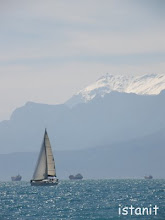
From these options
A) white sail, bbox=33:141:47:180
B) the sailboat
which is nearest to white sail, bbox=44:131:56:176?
the sailboat

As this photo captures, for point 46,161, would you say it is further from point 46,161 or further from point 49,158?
point 49,158

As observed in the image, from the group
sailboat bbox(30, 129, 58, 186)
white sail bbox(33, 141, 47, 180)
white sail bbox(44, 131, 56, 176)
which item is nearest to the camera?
white sail bbox(44, 131, 56, 176)

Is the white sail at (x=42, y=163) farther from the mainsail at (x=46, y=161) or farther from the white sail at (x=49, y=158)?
the white sail at (x=49, y=158)

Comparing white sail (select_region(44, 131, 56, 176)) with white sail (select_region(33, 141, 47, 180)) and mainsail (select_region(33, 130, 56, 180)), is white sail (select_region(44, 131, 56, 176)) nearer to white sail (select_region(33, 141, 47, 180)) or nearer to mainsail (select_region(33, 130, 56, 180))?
mainsail (select_region(33, 130, 56, 180))

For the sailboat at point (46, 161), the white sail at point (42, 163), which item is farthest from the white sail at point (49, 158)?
the white sail at point (42, 163)

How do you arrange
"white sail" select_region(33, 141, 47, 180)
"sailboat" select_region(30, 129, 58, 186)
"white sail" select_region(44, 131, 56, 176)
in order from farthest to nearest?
"white sail" select_region(33, 141, 47, 180) < "sailboat" select_region(30, 129, 58, 186) < "white sail" select_region(44, 131, 56, 176)

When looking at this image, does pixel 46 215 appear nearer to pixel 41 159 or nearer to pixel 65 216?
pixel 65 216

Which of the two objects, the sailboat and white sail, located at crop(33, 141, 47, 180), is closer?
the sailboat

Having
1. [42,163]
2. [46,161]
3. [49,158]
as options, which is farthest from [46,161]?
[42,163]

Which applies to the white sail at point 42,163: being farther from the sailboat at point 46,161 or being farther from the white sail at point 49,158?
the white sail at point 49,158

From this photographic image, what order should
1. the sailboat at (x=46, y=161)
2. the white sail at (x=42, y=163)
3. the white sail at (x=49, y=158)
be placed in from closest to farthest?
the white sail at (x=49, y=158)
the sailboat at (x=46, y=161)
the white sail at (x=42, y=163)

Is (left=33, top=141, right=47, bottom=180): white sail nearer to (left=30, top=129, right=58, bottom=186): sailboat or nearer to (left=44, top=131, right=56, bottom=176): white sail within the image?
(left=30, top=129, right=58, bottom=186): sailboat

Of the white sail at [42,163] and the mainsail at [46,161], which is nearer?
the mainsail at [46,161]

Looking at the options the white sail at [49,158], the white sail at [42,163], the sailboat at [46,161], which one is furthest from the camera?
the white sail at [42,163]
